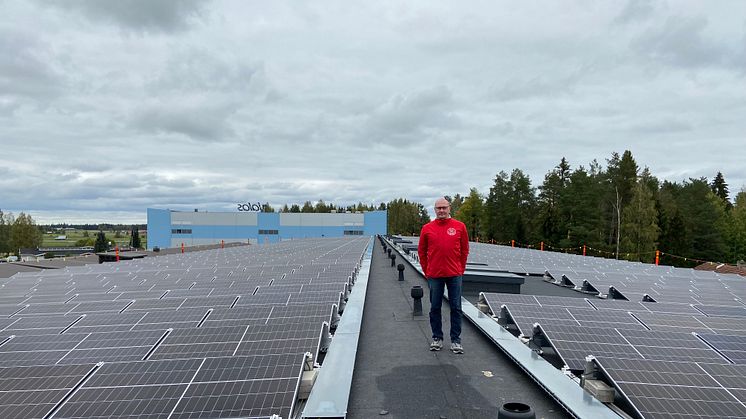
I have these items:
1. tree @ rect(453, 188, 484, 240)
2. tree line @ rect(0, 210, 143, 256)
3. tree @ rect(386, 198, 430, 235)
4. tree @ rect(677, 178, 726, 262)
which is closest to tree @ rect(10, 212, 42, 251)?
tree line @ rect(0, 210, 143, 256)

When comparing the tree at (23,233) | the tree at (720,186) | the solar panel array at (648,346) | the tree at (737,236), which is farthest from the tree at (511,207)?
the tree at (23,233)

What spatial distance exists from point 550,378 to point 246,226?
101m

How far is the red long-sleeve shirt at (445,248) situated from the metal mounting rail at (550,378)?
155 centimetres

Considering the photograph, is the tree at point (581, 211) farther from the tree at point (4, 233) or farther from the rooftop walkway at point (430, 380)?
the tree at point (4, 233)

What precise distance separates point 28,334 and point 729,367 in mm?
11723

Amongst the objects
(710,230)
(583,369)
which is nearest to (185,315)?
(583,369)

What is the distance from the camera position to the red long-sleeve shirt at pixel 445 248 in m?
6.86

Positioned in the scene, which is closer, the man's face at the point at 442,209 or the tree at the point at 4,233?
the man's face at the point at 442,209

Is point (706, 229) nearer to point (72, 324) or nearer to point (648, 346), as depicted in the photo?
point (648, 346)

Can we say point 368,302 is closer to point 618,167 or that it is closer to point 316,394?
point 316,394

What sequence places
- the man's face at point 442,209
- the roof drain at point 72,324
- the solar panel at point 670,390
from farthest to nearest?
the roof drain at point 72,324, the man's face at point 442,209, the solar panel at point 670,390

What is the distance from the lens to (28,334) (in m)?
8.33

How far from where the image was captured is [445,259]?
688cm

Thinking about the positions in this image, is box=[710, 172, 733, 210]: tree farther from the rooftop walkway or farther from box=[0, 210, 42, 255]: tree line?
box=[0, 210, 42, 255]: tree line
